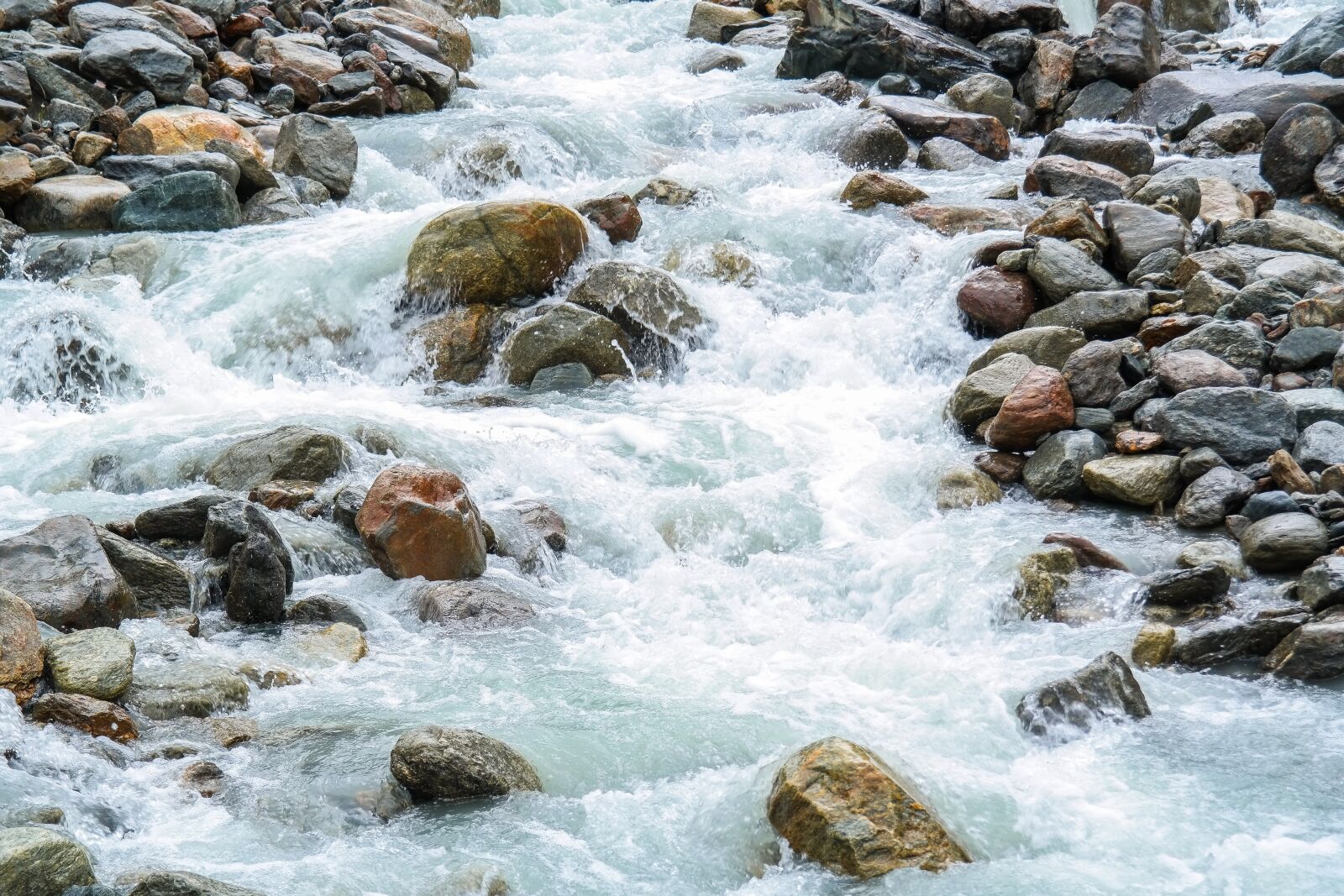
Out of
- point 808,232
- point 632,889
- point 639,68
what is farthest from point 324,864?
point 639,68

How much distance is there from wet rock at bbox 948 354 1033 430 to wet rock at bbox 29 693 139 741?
5.45 meters

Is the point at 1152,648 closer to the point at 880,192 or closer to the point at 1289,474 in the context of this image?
the point at 1289,474

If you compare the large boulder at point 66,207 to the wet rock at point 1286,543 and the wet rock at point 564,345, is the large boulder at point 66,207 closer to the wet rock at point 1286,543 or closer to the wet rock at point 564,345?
the wet rock at point 564,345

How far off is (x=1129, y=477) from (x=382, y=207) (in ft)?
25.7

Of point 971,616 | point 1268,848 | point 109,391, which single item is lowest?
point 109,391

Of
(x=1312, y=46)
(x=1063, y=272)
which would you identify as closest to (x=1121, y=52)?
(x=1312, y=46)

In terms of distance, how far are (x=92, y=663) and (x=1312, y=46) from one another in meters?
13.9

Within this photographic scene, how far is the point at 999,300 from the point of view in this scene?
→ 904 cm

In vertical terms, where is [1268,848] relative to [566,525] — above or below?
above

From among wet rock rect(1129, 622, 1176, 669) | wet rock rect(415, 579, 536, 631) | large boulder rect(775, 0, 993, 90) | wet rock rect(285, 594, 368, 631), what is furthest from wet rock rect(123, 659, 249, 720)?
large boulder rect(775, 0, 993, 90)

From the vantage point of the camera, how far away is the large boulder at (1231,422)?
22.3 feet

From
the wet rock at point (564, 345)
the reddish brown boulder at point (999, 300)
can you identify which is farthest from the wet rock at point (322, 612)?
the reddish brown boulder at point (999, 300)

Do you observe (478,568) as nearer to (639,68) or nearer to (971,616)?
(971,616)

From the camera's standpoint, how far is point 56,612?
5.10 m
